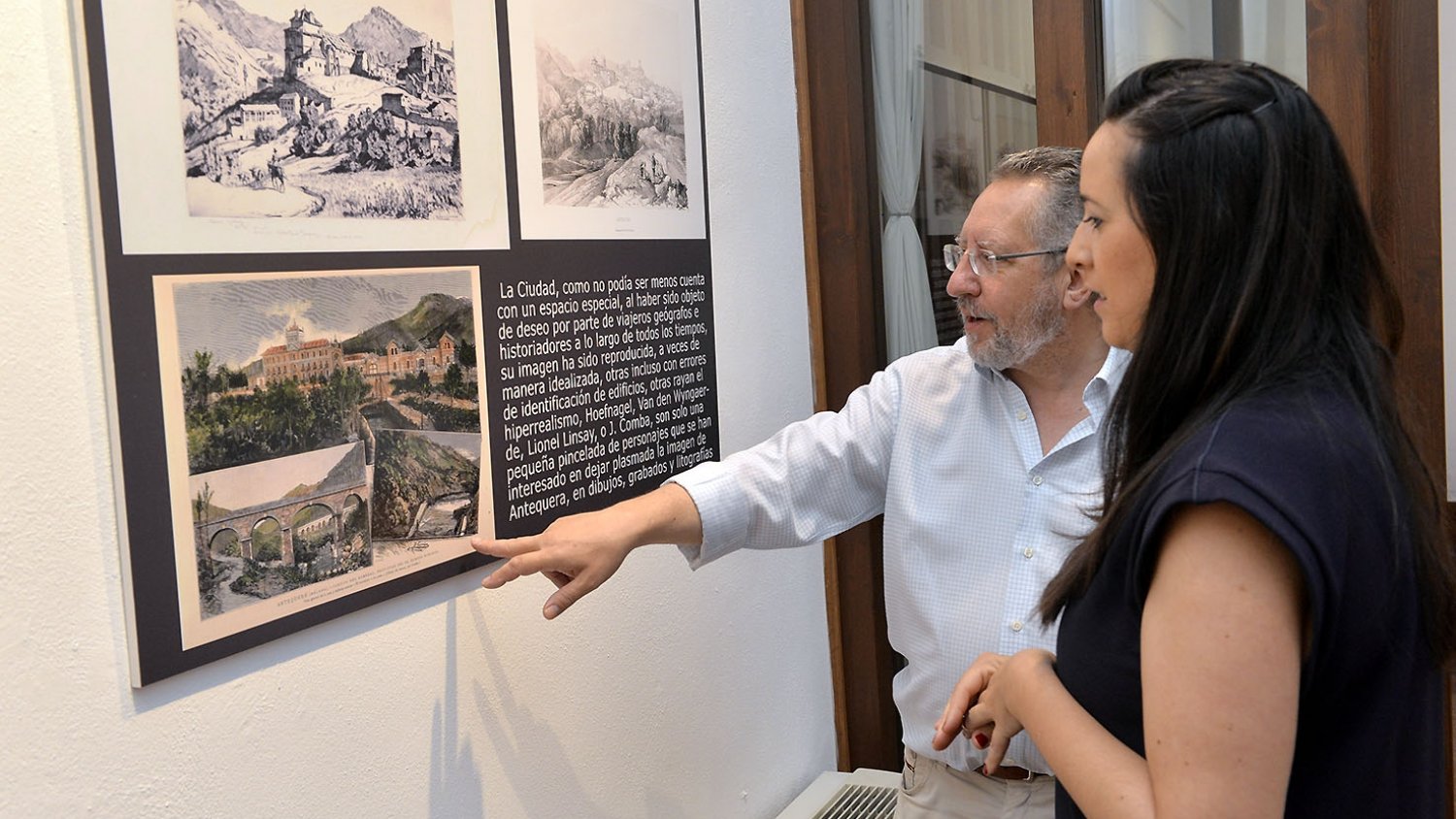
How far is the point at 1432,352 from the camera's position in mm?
2455

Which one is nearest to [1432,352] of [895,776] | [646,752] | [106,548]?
[895,776]

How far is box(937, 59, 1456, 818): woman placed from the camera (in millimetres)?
845

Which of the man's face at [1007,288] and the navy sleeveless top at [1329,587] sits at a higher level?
the man's face at [1007,288]

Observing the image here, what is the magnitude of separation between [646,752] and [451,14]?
4.73 ft

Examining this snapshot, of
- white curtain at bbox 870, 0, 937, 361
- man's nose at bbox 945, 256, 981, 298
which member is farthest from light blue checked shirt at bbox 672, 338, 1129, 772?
white curtain at bbox 870, 0, 937, 361

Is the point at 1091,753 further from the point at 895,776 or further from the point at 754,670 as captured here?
the point at 895,776

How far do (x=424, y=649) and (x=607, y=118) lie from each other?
105 cm

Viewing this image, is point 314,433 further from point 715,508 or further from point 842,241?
point 842,241

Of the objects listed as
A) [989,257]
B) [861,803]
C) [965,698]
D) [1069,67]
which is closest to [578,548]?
[965,698]

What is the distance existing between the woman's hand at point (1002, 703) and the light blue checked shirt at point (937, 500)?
583 millimetres


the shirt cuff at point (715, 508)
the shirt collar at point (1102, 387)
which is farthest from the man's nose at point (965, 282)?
the shirt cuff at point (715, 508)

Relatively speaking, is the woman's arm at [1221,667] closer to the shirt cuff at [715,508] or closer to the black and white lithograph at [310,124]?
the shirt cuff at [715,508]

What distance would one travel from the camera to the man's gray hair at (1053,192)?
197 cm

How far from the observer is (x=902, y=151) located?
3.05 metres
